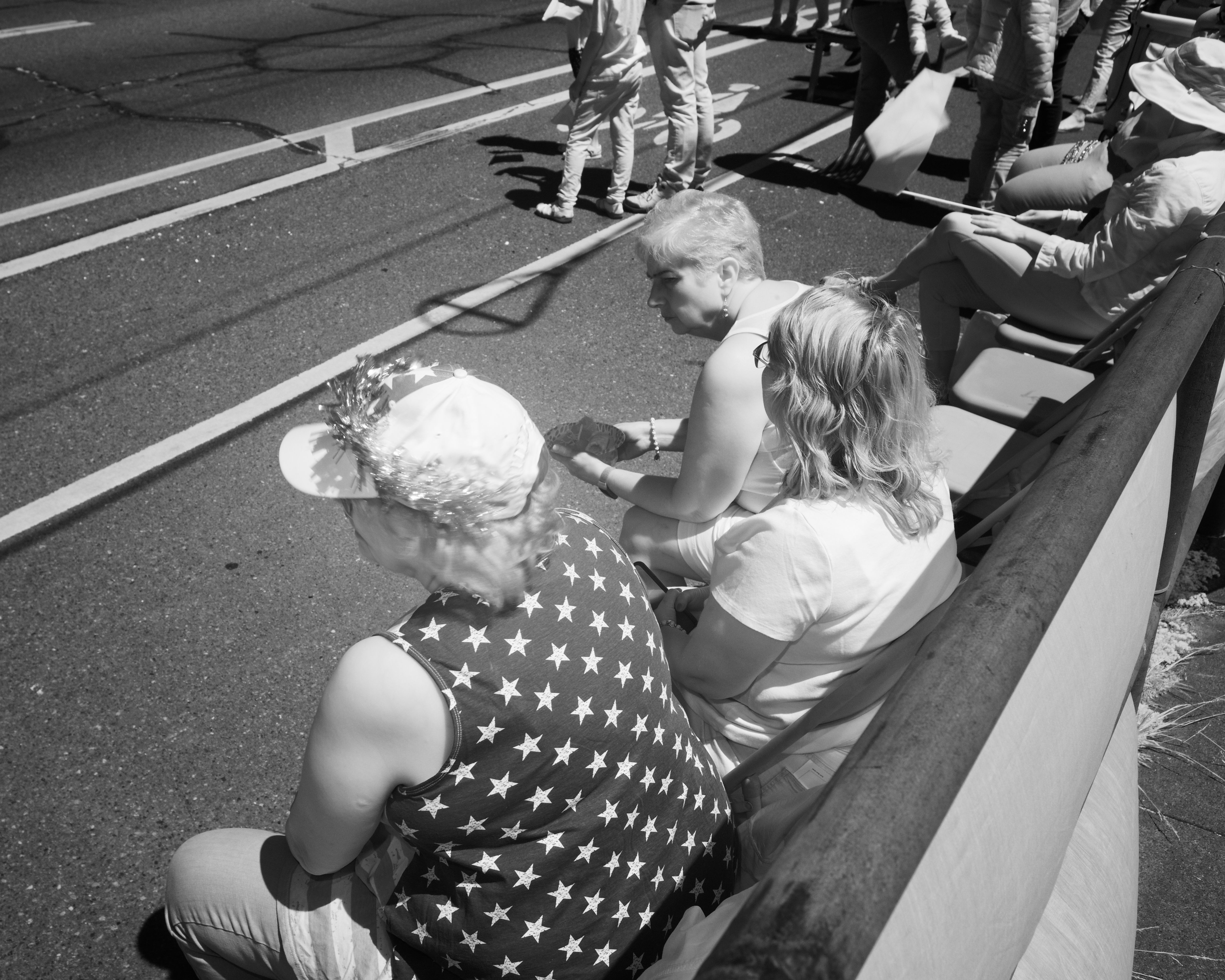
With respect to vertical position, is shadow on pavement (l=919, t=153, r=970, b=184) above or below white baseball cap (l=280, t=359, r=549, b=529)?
below

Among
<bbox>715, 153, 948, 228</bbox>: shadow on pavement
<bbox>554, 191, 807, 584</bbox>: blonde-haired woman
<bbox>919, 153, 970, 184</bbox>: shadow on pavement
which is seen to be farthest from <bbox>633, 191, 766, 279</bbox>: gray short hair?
<bbox>919, 153, 970, 184</bbox>: shadow on pavement

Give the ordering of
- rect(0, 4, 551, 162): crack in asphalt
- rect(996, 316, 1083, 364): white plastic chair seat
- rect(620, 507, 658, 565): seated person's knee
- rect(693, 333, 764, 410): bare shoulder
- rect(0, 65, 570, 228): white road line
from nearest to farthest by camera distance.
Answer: rect(693, 333, 764, 410): bare shoulder
rect(620, 507, 658, 565): seated person's knee
rect(996, 316, 1083, 364): white plastic chair seat
rect(0, 65, 570, 228): white road line
rect(0, 4, 551, 162): crack in asphalt

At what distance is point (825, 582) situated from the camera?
5.84ft

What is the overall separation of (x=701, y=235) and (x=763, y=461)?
2.08ft

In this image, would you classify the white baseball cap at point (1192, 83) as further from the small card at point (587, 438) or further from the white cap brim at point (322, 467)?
the white cap brim at point (322, 467)

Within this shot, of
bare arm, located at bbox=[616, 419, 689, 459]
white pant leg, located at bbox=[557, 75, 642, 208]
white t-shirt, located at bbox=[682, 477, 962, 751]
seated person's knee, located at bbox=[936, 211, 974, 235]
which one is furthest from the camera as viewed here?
white pant leg, located at bbox=[557, 75, 642, 208]

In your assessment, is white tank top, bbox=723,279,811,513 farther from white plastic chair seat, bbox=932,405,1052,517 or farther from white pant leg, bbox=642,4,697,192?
white pant leg, bbox=642,4,697,192

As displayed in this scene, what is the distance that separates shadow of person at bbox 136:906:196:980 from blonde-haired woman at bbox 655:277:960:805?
127cm

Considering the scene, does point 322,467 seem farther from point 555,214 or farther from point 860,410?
point 555,214

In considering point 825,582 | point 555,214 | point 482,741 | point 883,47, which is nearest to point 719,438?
point 825,582

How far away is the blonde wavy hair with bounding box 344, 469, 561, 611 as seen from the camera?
1445 millimetres

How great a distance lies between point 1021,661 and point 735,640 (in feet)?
3.06

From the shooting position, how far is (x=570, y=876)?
4.78ft

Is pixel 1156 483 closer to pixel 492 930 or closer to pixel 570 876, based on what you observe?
pixel 570 876
